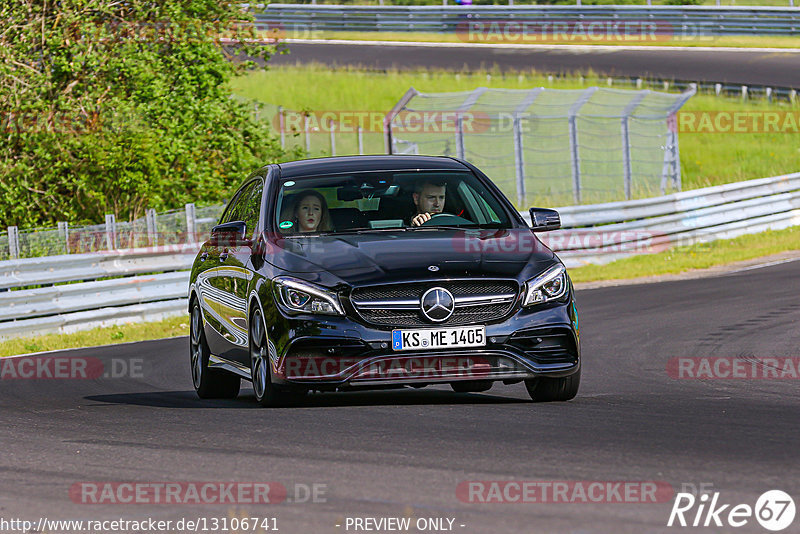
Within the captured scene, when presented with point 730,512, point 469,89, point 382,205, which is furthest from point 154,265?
point 469,89

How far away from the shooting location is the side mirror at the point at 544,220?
9.54m

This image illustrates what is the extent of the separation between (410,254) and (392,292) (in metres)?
0.37

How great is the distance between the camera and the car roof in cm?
972

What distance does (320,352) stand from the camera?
8.20 metres

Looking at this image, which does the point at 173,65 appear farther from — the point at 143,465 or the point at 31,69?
the point at 143,465

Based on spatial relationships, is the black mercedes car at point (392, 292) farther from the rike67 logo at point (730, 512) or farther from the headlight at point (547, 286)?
the rike67 logo at point (730, 512)

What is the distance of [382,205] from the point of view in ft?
31.0

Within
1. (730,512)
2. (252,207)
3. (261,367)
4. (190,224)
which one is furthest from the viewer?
(190,224)

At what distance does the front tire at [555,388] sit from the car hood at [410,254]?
75cm

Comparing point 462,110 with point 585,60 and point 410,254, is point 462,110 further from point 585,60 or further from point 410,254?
point 585,60

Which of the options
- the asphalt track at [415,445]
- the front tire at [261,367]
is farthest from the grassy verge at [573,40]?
the front tire at [261,367]

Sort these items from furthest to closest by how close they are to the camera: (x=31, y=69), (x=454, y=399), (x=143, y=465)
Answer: (x=31, y=69) < (x=454, y=399) < (x=143, y=465)

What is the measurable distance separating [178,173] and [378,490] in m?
18.7

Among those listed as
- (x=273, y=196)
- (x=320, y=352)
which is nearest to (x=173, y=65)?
(x=273, y=196)
